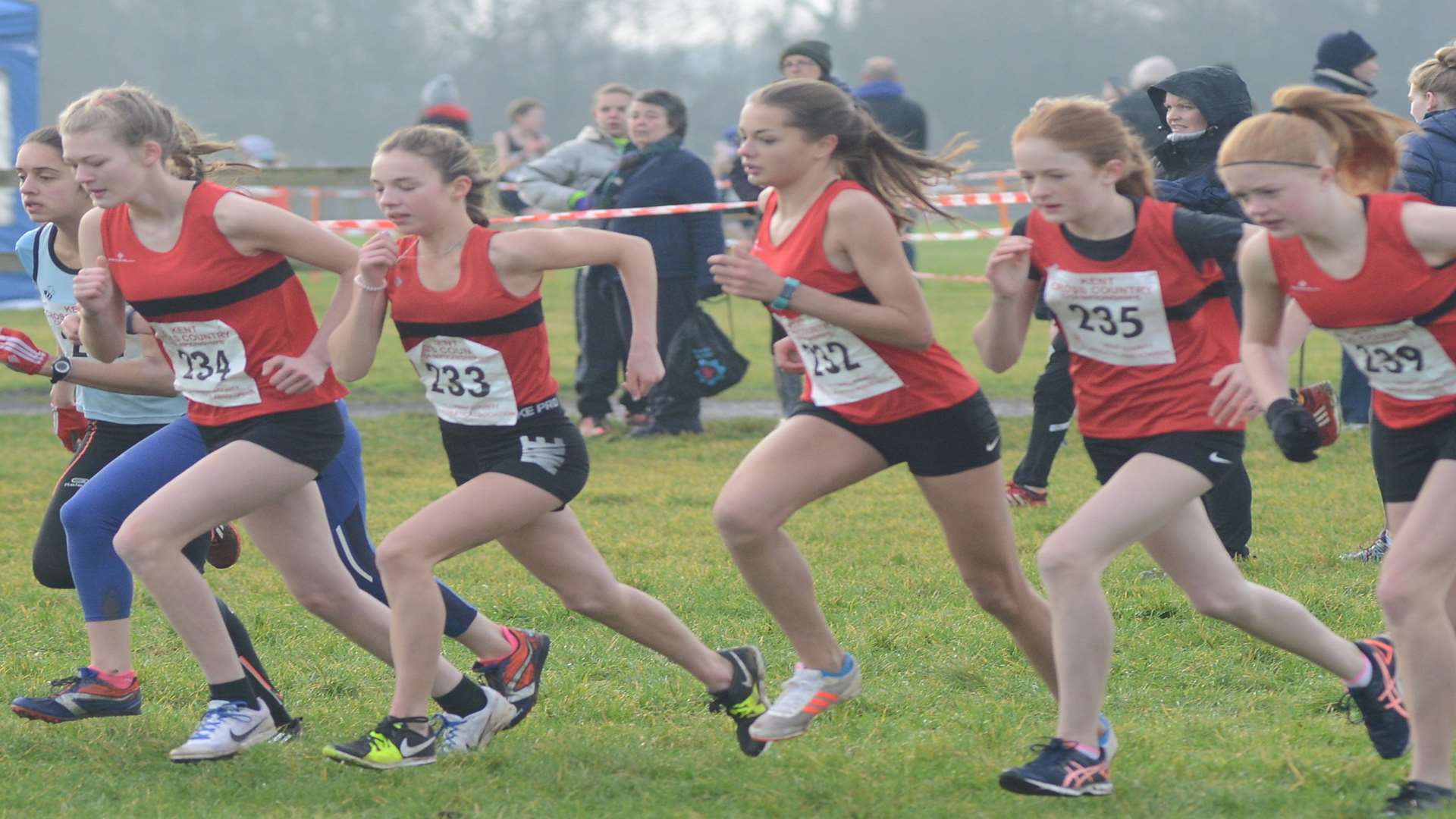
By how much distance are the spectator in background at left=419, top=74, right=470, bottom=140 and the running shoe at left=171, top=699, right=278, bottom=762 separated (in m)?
9.40

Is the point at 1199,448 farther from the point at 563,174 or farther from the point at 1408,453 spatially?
the point at 563,174

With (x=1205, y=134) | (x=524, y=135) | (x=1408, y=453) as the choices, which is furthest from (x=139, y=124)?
(x=524, y=135)

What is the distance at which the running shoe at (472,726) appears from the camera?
4.62 metres

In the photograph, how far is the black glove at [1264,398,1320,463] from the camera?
3945 mm

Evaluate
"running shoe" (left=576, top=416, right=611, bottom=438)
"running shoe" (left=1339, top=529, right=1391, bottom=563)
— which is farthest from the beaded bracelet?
"running shoe" (left=576, top=416, right=611, bottom=438)

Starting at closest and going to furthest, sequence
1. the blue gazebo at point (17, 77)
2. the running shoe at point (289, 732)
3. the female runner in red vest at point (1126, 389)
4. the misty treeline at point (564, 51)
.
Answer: the female runner in red vest at point (1126, 389) → the running shoe at point (289, 732) → the blue gazebo at point (17, 77) → the misty treeline at point (564, 51)

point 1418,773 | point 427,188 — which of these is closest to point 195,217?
point 427,188

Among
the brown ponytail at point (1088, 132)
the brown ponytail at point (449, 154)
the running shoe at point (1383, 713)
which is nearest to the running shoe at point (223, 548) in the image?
the brown ponytail at point (449, 154)

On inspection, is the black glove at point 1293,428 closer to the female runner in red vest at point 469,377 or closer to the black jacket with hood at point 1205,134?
the female runner in red vest at point 469,377

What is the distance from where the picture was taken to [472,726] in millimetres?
4672

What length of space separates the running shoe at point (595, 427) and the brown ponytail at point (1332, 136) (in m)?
7.58

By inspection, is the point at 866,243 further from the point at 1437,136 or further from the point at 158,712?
the point at 1437,136

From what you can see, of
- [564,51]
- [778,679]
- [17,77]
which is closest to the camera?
[778,679]

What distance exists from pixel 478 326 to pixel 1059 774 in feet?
5.70
